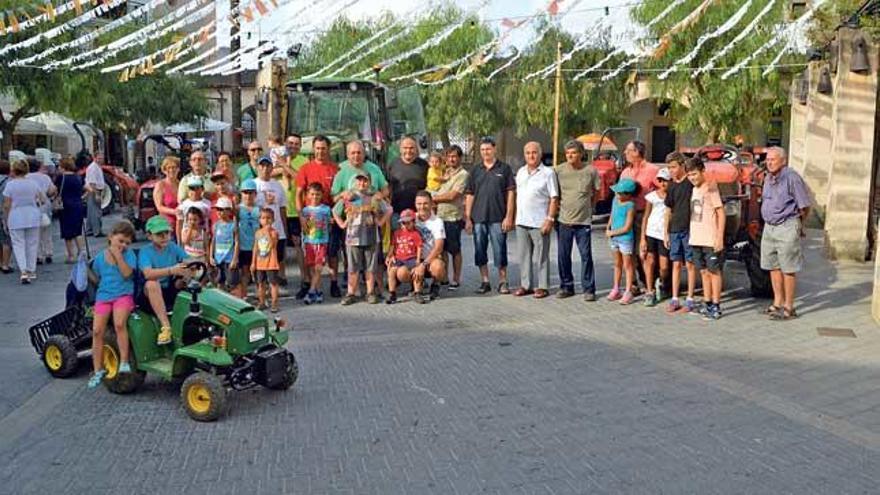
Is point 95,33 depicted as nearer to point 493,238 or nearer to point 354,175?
point 354,175

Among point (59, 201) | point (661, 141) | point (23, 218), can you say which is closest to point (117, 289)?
point (23, 218)

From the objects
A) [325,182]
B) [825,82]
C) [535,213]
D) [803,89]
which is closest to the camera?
[535,213]

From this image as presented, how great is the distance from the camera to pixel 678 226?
366 inches

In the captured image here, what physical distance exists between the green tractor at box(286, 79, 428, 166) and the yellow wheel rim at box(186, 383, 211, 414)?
7660mm

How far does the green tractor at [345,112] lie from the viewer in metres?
13.4

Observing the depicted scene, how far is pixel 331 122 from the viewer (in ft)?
45.0

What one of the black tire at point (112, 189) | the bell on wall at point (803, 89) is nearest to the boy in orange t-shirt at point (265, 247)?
the bell on wall at point (803, 89)

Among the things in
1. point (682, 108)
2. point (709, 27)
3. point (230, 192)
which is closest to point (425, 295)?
→ point (230, 192)

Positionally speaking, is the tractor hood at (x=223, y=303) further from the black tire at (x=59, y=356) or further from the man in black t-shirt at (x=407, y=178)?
the man in black t-shirt at (x=407, y=178)

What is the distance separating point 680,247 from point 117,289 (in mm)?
5840

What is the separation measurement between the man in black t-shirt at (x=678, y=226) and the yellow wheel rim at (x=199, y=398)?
5485 millimetres

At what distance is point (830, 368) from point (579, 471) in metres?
3.43

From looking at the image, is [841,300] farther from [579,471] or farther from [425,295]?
[579,471]

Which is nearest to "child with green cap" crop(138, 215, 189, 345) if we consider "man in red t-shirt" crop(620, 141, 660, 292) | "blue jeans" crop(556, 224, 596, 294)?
"blue jeans" crop(556, 224, 596, 294)
